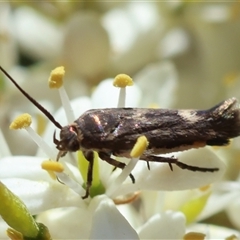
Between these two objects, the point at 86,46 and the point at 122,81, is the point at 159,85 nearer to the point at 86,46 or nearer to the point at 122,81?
the point at 86,46

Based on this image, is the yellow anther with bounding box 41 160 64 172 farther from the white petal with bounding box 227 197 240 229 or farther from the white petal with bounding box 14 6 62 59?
the white petal with bounding box 14 6 62 59

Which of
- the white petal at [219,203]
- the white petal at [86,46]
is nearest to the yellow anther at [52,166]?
the white petal at [219,203]

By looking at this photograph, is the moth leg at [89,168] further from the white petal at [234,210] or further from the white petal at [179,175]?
the white petal at [234,210]

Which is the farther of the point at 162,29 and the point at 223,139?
the point at 162,29

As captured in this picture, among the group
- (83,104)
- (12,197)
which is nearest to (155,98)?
(83,104)

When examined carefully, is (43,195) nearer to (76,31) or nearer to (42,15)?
(76,31)

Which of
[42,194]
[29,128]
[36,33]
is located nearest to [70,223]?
[42,194]

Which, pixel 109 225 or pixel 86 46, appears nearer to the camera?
pixel 109 225
